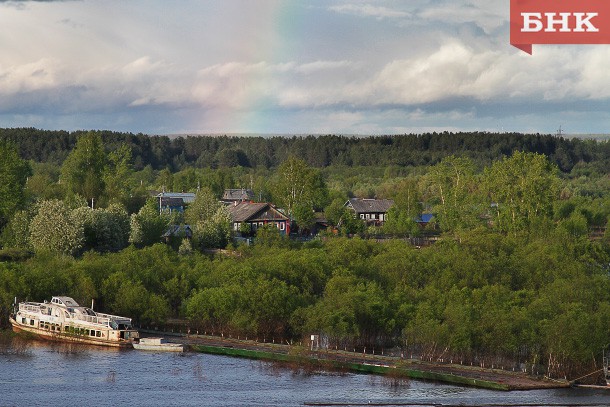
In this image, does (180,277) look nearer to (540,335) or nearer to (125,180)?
(540,335)

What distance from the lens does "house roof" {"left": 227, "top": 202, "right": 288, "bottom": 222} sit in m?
117

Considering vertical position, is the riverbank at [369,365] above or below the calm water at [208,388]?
above

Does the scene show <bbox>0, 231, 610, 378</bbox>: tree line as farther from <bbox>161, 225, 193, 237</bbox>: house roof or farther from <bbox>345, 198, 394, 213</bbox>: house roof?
<bbox>345, 198, 394, 213</bbox>: house roof

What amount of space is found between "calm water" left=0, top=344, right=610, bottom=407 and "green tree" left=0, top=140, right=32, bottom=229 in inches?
1704

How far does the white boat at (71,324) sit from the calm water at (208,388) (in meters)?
4.36

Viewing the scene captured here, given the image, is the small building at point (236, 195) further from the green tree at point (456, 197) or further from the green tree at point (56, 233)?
the green tree at point (56, 233)

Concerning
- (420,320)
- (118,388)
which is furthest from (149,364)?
(420,320)

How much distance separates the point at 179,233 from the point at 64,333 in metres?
37.6

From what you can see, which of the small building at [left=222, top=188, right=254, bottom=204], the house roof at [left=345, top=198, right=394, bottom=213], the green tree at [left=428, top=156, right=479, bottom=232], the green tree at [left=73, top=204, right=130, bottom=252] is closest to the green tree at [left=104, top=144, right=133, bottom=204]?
the green tree at [left=73, top=204, right=130, bottom=252]

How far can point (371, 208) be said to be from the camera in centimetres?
14488

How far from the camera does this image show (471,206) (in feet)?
378

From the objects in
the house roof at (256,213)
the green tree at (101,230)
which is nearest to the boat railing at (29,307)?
the green tree at (101,230)

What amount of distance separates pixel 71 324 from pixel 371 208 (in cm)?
8094

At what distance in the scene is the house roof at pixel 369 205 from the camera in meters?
144
